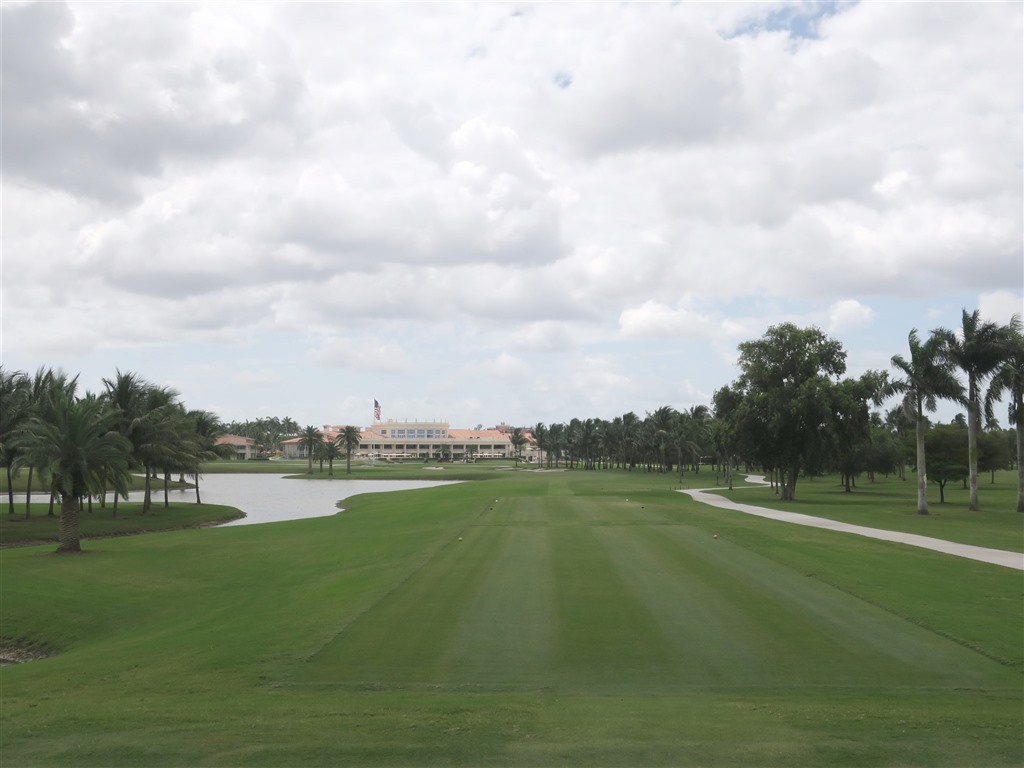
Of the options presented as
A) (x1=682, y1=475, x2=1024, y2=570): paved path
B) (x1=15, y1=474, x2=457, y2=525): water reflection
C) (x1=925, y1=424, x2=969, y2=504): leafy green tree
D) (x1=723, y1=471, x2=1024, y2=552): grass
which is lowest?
(x1=15, y1=474, x2=457, y2=525): water reflection

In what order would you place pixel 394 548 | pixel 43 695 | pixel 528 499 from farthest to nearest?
pixel 528 499
pixel 394 548
pixel 43 695

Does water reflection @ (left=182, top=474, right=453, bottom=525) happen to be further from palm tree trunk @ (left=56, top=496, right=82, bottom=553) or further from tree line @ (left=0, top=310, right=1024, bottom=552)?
palm tree trunk @ (left=56, top=496, right=82, bottom=553)

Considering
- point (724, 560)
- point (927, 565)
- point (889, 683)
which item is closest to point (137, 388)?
point (724, 560)

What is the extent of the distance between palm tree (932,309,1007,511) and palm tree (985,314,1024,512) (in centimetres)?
44

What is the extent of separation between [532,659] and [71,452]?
90.9 ft

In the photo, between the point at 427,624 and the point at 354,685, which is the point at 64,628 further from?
the point at 354,685

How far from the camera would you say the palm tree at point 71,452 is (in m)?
33.3

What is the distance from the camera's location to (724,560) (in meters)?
24.2

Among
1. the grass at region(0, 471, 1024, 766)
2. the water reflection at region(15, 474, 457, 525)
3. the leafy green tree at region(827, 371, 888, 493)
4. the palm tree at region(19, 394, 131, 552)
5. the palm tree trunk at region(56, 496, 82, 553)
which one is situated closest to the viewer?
the grass at region(0, 471, 1024, 766)

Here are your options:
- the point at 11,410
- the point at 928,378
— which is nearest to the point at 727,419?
the point at 928,378

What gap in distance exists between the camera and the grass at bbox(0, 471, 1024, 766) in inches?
376

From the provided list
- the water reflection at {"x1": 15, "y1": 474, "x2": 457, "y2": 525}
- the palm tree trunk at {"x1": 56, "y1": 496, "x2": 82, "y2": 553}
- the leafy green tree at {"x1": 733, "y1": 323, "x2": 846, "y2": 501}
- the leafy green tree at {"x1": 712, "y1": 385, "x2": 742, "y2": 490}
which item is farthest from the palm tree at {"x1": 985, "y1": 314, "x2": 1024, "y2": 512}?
the palm tree trunk at {"x1": 56, "y1": 496, "x2": 82, "y2": 553}

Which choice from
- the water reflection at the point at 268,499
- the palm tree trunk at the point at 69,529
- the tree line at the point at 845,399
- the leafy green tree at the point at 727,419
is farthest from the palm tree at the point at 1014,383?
the palm tree trunk at the point at 69,529

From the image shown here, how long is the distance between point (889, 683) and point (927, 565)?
13.2 metres
